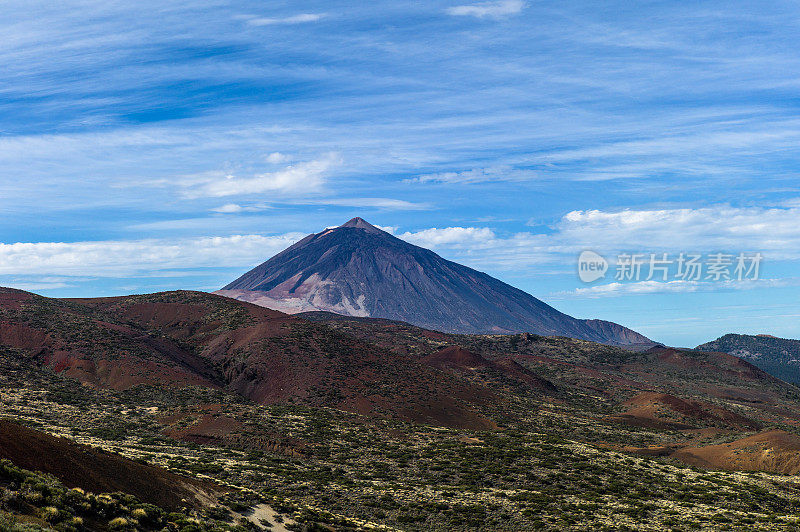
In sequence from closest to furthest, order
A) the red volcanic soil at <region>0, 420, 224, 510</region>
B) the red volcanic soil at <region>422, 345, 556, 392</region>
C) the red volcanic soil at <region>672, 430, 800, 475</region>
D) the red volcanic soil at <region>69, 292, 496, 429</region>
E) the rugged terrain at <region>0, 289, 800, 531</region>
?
the red volcanic soil at <region>0, 420, 224, 510</region>
the rugged terrain at <region>0, 289, 800, 531</region>
the red volcanic soil at <region>672, 430, 800, 475</region>
the red volcanic soil at <region>69, 292, 496, 429</region>
the red volcanic soil at <region>422, 345, 556, 392</region>

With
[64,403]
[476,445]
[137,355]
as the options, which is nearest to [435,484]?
[476,445]

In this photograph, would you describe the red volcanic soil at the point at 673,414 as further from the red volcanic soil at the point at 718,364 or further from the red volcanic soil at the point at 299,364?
the red volcanic soil at the point at 718,364

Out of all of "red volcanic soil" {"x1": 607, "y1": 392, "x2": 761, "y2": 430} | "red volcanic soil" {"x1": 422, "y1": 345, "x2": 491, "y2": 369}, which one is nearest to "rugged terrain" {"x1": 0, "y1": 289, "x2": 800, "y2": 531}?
"red volcanic soil" {"x1": 607, "y1": 392, "x2": 761, "y2": 430}

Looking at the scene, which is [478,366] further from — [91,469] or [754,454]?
[91,469]

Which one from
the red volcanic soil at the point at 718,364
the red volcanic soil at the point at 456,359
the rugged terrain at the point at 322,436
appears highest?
the red volcanic soil at the point at 718,364

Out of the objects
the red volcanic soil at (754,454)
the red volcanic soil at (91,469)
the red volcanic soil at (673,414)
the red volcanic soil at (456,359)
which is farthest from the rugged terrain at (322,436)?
the red volcanic soil at (456,359)

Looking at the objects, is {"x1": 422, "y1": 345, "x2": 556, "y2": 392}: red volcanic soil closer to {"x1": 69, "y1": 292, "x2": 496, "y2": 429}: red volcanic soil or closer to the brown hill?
{"x1": 69, "y1": 292, "x2": 496, "y2": 429}: red volcanic soil
